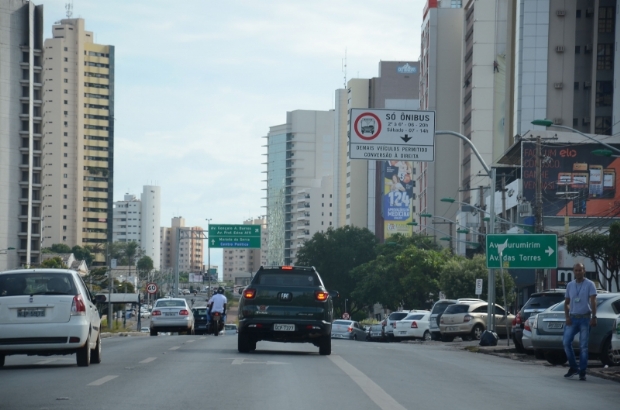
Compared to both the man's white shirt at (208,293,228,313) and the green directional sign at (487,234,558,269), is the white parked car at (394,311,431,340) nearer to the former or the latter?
the green directional sign at (487,234,558,269)

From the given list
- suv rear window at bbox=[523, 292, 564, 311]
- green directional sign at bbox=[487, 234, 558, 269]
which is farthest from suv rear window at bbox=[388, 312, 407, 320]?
suv rear window at bbox=[523, 292, 564, 311]

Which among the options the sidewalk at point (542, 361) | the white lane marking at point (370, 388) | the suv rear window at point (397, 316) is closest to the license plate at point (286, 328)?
the white lane marking at point (370, 388)

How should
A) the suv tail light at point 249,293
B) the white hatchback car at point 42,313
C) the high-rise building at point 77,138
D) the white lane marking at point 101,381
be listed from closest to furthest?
the white lane marking at point 101,381 → the white hatchback car at point 42,313 → the suv tail light at point 249,293 → the high-rise building at point 77,138

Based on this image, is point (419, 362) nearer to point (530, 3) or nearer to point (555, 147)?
point (555, 147)

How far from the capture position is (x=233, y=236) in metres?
72.1

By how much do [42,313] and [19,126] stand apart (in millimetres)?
96182

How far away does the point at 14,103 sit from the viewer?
108m

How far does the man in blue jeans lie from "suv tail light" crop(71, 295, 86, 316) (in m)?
7.82

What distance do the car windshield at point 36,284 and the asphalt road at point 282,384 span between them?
48.6 inches

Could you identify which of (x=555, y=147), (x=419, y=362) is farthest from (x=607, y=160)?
(x=419, y=362)

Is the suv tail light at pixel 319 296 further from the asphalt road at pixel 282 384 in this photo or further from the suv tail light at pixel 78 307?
the suv tail light at pixel 78 307

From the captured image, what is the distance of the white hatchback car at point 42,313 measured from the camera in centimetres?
1588

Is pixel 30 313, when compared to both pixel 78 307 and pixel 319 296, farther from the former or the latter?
pixel 319 296

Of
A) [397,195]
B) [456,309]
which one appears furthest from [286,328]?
[397,195]
